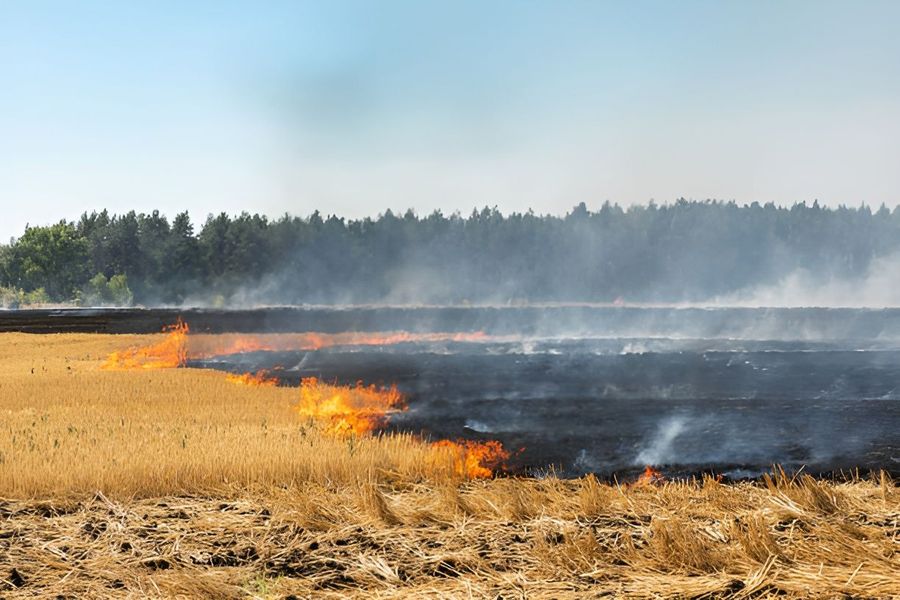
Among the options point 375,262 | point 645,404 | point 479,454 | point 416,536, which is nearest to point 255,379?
point 645,404

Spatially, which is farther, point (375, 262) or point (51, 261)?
point (375, 262)

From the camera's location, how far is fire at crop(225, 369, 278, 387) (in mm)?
38019

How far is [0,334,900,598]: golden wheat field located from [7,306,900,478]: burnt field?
35.5ft

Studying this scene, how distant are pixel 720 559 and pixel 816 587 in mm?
997

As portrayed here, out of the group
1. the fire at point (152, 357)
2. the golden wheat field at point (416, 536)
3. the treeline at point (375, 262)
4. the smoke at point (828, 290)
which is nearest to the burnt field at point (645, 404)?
the fire at point (152, 357)

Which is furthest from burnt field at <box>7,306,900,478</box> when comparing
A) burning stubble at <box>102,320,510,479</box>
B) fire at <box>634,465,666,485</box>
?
burning stubble at <box>102,320,510,479</box>

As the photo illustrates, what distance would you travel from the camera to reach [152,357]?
174 ft

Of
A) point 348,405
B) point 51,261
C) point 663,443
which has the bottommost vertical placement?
point 663,443

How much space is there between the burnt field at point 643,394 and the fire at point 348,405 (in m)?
0.96

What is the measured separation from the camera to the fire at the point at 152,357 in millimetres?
46556

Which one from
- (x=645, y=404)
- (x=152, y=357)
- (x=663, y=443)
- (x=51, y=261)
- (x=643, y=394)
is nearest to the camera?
(x=663, y=443)

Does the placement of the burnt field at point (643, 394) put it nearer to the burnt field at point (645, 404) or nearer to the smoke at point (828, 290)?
the burnt field at point (645, 404)

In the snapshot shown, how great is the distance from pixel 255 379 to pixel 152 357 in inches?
581

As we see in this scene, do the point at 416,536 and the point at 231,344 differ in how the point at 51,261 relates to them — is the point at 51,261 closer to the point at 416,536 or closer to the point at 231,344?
the point at 231,344
